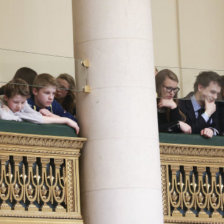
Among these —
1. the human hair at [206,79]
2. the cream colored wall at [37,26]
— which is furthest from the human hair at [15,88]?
the cream colored wall at [37,26]

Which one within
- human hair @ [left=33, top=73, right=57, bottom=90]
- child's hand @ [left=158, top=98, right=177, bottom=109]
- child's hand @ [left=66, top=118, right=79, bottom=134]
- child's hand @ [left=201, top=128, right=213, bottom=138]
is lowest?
child's hand @ [left=201, top=128, right=213, bottom=138]

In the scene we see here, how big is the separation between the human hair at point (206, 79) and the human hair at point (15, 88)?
240cm

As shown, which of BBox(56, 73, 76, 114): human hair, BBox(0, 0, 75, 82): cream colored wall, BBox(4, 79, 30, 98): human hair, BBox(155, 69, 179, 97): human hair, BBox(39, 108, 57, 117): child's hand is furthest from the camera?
BBox(0, 0, 75, 82): cream colored wall

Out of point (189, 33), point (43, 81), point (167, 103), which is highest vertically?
point (189, 33)

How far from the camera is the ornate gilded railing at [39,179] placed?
39.1 feet

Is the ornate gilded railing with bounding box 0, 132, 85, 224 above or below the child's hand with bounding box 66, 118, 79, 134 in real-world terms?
below

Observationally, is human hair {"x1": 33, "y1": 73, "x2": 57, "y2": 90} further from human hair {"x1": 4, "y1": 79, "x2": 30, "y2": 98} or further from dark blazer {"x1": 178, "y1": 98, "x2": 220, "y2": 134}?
dark blazer {"x1": 178, "y1": 98, "x2": 220, "y2": 134}

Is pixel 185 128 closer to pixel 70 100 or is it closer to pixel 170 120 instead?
pixel 170 120

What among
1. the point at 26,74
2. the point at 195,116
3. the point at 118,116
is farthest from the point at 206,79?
the point at 26,74

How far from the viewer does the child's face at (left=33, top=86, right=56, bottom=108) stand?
12352 millimetres

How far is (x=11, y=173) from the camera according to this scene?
12000mm

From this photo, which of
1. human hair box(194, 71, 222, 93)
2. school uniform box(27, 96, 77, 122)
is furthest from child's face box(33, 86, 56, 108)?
human hair box(194, 71, 222, 93)

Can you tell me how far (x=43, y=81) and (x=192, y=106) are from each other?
7.00ft

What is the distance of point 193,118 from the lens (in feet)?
44.3
